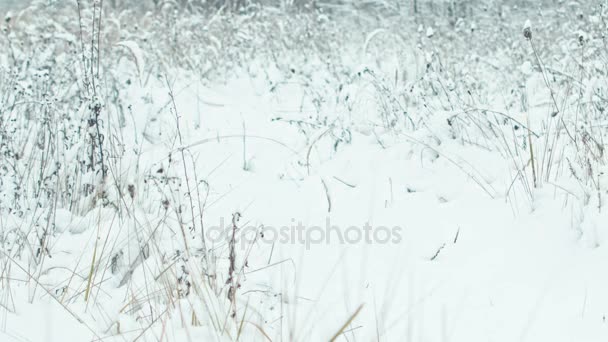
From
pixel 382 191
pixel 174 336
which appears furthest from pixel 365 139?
→ pixel 174 336

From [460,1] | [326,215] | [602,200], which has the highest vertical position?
[460,1]

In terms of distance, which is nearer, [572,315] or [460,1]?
[572,315]

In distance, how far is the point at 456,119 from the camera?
2.73 metres

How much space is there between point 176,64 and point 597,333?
483 centimetres

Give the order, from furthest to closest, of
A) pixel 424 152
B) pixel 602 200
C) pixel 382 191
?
pixel 424 152 < pixel 382 191 < pixel 602 200

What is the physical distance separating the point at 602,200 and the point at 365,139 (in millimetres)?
1494

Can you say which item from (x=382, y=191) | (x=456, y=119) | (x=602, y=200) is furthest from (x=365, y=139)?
(x=602, y=200)

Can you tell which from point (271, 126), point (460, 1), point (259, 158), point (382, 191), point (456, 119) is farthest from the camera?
point (460, 1)

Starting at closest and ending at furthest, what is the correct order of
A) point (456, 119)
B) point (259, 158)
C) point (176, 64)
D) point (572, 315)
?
point (572, 315)
point (456, 119)
point (259, 158)
point (176, 64)

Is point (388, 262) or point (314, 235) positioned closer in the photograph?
point (388, 262)

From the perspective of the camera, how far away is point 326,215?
7.14 feet

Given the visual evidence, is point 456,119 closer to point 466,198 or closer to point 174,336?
point 466,198

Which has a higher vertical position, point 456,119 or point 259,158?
point 456,119

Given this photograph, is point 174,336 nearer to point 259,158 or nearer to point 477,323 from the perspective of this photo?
point 477,323
